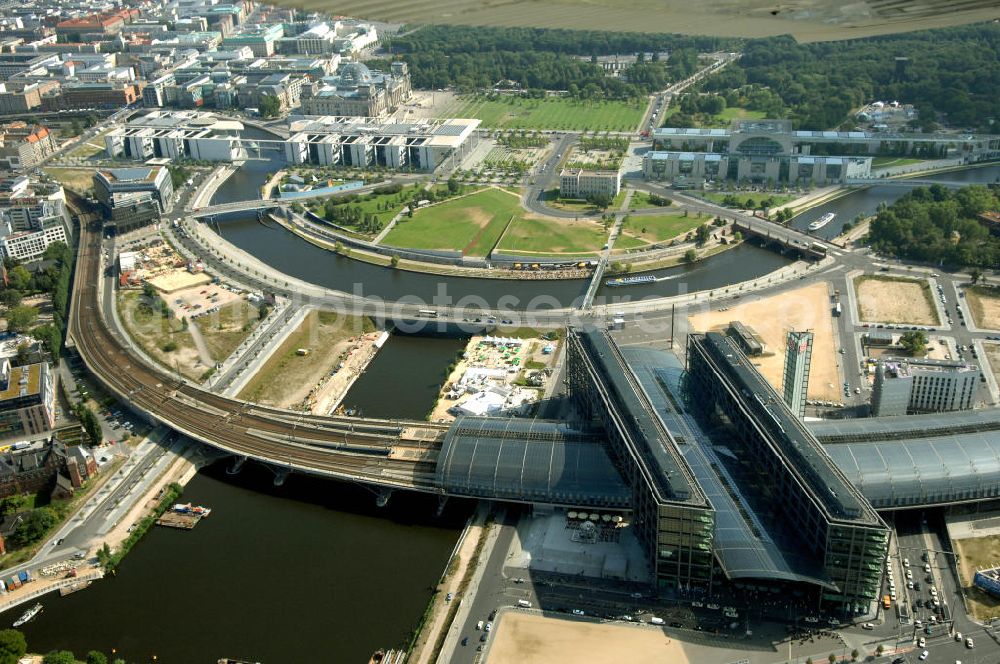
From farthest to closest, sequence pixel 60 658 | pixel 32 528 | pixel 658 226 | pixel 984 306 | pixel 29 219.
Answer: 1. pixel 29 219
2. pixel 658 226
3. pixel 984 306
4. pixel 32 528
5. pixel 60 658

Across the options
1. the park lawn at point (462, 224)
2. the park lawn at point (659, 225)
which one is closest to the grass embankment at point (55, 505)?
the park lawn at point (462, 224)

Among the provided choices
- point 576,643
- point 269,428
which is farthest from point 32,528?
point 576,643

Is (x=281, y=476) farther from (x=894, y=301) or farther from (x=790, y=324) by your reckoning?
(x=894, y=301)

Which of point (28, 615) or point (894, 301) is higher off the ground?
point (894, 301)

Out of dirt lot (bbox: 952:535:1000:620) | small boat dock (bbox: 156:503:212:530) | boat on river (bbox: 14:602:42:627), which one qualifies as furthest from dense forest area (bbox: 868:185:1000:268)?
boat on river (bbox: 14:602:42:627)

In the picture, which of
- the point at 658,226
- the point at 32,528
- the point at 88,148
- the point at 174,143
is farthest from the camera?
the point at 88,148

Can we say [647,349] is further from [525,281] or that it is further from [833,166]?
[833,166]
